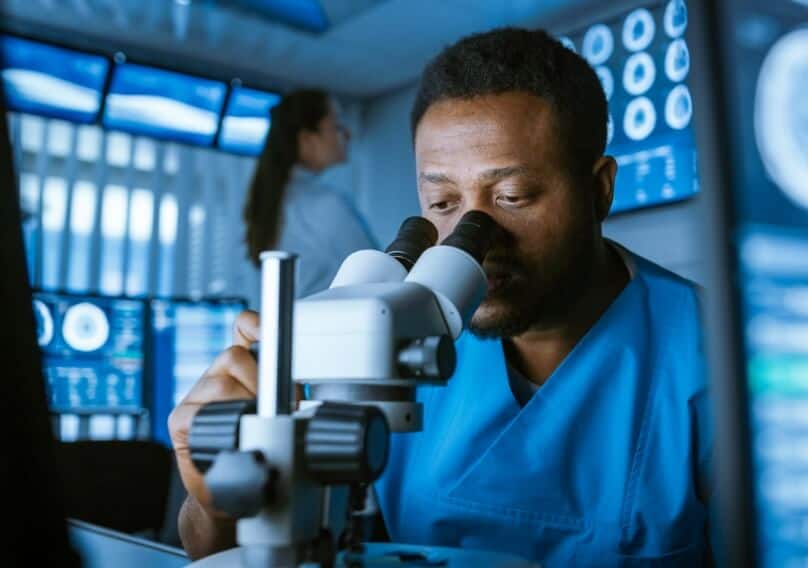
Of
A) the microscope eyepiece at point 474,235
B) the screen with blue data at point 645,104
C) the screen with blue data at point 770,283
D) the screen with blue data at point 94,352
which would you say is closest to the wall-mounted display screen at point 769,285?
the screen with blue data at point 770,283

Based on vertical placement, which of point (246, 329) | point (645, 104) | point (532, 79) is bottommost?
point (246, 329)

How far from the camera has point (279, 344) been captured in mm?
491

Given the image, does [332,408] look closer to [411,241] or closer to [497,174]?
[411,241]

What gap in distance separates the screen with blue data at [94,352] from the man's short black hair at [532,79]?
210 cm

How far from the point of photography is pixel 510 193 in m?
0.99

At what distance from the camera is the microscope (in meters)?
0.49

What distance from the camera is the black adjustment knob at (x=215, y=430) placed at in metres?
0.51

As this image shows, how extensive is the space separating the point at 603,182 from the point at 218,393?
0.69 metres

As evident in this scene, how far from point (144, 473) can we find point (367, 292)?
173cm

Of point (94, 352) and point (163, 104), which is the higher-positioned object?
point (163, 104)

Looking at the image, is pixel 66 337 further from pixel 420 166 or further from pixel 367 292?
pixel 367 292

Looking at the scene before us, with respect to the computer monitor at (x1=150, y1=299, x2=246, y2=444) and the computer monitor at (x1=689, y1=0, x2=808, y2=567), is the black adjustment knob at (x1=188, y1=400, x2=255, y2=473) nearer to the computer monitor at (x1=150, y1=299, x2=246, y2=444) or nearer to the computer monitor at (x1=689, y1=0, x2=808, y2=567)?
the computer monitor at (x1=689, y1=0, x2=808, y2=567)

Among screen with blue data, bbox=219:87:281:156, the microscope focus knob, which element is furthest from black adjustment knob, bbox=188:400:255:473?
screen with blue data, bbox=219:87:281:156

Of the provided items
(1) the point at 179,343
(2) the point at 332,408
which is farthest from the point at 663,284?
(1) the point at 179,343
